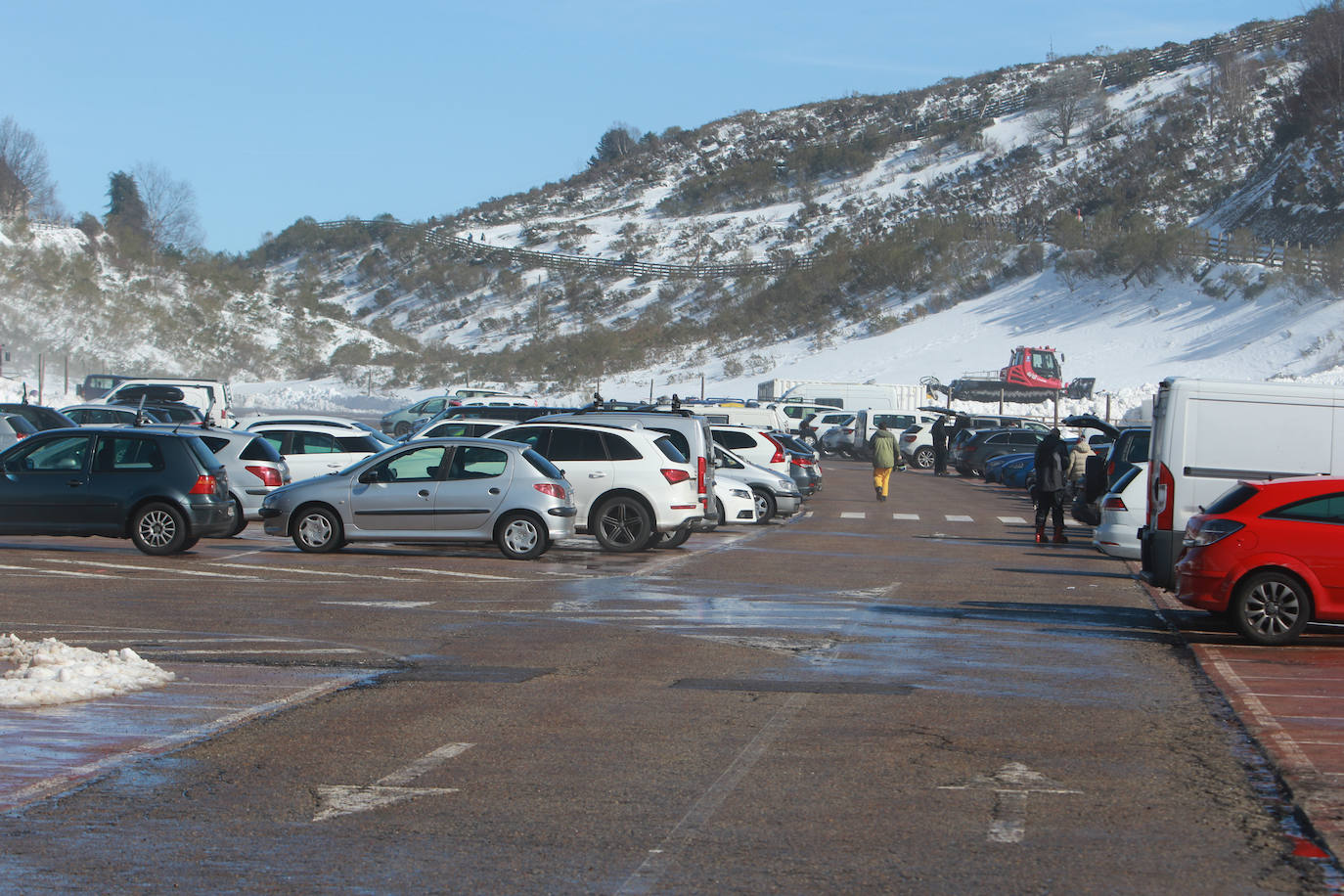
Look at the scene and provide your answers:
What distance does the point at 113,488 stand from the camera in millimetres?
17109

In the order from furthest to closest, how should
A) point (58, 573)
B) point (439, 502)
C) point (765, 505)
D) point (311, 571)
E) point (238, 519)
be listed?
point (765, 505)
point (238, 519)
point (439, 502)
point (311, 571)
point (58, 573)

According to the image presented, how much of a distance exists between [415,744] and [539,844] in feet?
6.50

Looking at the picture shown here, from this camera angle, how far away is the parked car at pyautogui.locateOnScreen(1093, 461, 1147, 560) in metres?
18.0

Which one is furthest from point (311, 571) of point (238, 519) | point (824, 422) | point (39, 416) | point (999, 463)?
point (824, 422)

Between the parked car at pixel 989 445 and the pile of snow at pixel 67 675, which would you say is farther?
the parked car at pixel 989 445

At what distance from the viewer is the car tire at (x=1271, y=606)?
12.0 m

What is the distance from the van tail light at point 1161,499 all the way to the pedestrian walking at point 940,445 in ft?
108

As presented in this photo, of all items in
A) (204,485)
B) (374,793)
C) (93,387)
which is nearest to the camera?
(374,793)

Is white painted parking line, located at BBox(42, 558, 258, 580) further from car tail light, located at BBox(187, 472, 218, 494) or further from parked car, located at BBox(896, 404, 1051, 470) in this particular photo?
parked car, located at BBox(896, 404, 1051, 470)

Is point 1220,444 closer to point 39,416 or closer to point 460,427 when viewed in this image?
point 460,427

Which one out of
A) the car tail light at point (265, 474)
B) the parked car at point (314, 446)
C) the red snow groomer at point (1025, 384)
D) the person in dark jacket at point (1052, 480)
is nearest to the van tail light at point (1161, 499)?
the person in dark jacket at point (1052, 480)

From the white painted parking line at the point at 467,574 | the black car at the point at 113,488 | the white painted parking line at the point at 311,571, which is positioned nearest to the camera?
the white painted parking line at the point at 311,571

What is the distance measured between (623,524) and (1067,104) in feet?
378

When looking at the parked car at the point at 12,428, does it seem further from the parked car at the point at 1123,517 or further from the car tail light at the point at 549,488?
the parked car at the point at 1123,517
